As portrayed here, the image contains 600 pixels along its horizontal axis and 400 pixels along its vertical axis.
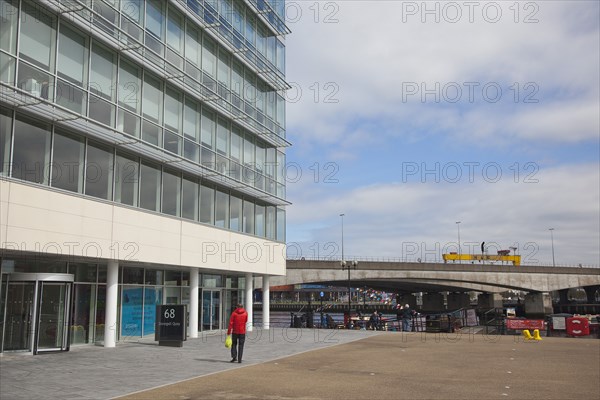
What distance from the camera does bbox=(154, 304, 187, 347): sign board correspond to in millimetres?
21719

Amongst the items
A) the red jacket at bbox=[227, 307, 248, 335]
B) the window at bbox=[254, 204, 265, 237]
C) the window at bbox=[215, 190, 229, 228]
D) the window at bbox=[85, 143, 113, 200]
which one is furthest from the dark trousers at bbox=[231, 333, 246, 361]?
the window at bbox=[254, 204, 265, 237]

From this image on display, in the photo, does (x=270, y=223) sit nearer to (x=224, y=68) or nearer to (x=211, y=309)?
(x=211, y=309)

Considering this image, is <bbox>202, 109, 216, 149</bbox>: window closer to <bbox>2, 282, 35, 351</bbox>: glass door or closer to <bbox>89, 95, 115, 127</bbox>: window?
<bbox>89, 95, 115, 127</bbox>: window

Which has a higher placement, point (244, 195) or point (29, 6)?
point (29, 6)

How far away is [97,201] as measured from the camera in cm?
1998

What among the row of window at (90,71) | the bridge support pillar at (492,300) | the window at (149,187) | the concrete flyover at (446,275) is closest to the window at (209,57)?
the row of window at (90,71)

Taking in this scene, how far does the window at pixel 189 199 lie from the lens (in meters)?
25.8

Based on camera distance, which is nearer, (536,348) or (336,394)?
(336,394)

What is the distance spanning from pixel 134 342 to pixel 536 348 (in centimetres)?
1588

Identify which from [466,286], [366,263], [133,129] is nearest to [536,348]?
[133,129]

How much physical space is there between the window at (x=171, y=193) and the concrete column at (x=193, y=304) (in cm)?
368

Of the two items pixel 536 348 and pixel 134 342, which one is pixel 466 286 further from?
pixel 134 342

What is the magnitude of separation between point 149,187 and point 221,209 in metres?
6.27

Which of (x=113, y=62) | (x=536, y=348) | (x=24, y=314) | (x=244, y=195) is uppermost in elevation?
(x=113, y=62)
